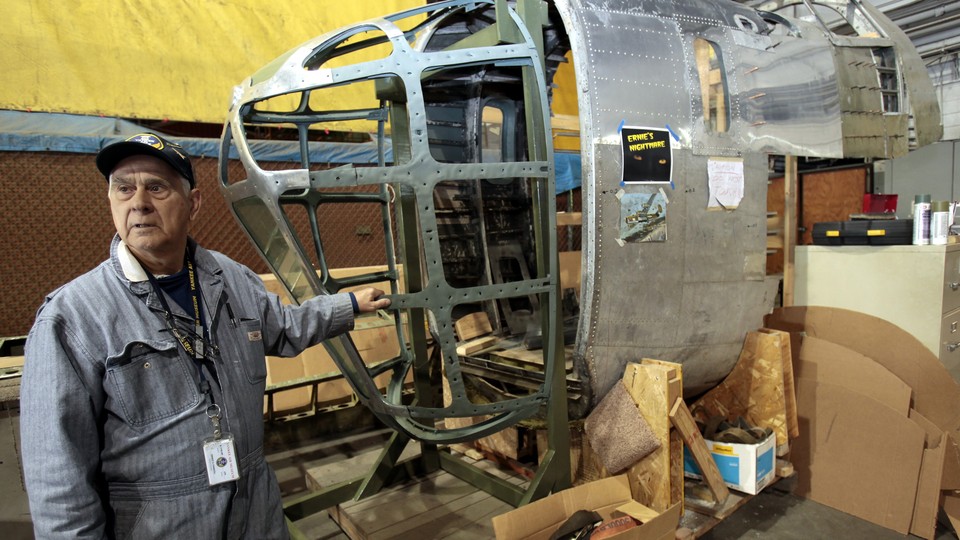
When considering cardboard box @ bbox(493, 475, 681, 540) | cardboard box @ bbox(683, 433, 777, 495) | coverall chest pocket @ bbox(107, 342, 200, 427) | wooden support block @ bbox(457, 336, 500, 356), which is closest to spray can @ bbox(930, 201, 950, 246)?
cardboard box @ bbox(683, 433, 777, 495)

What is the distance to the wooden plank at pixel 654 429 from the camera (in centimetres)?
254

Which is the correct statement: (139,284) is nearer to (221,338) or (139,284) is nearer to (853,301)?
(221,338)

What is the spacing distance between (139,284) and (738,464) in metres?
2.83

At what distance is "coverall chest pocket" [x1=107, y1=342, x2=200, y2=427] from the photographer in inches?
61.6

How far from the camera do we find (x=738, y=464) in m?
2.85

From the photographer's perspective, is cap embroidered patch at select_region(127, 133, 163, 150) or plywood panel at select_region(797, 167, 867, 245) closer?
cap embroidered patch at select_region(127, 133, 163, 150)

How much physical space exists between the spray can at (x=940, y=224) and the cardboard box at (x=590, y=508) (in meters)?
3.15

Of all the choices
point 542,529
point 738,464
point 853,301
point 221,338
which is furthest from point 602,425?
point 853,301

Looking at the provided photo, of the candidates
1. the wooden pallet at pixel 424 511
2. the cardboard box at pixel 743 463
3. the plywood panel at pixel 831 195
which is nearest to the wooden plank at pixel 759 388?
the cardboard box at pixel 743 463

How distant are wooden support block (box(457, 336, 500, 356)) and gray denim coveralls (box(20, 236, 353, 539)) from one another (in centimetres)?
183

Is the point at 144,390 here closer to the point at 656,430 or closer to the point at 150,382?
the point at 150,382

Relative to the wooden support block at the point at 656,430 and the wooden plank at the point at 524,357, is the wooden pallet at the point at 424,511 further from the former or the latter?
the wooden support block at the point at 656,430

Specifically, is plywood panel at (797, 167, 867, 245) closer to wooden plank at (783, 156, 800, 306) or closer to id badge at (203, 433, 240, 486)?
wooden plank at (783, 156, 800, 306)

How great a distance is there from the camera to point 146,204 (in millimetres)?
1641
